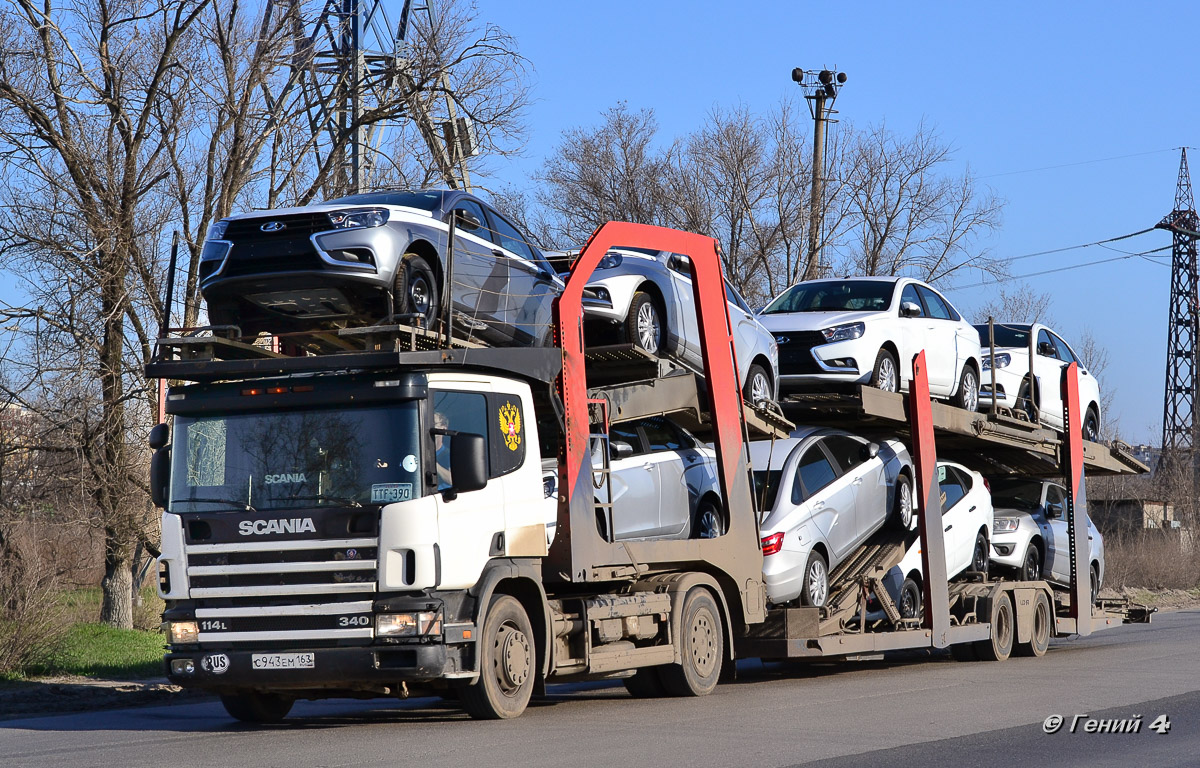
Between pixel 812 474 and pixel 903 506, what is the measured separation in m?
1.66

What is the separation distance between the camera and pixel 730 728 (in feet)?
30.3

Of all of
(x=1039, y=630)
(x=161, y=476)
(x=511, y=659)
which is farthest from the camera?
(x=1039, y=630)

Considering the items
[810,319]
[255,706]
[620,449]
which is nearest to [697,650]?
[620,449]

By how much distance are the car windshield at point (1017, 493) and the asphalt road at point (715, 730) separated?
3.89 m

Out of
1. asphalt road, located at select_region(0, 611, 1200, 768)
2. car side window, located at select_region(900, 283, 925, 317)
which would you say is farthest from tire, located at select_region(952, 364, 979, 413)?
asphalt road, located at select_region(0, 611, 1200, 768)

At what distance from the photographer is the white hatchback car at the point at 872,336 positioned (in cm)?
1420

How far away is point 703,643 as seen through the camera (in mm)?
11312

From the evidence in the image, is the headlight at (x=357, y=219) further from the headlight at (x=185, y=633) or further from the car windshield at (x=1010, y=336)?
the car windshield at (x=1010, y=336)

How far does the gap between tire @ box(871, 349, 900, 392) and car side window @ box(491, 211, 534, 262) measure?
4.56m

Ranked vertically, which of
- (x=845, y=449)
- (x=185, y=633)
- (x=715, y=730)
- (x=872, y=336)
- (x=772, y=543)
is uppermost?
(x=872, y=336)

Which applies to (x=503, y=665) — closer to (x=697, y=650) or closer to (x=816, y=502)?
(x=697, y=650)

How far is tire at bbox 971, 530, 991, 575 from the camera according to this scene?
1577 cm

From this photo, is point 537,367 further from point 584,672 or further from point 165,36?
point 165,36

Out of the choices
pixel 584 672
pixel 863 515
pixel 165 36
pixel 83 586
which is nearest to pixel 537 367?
pixel 584 672
